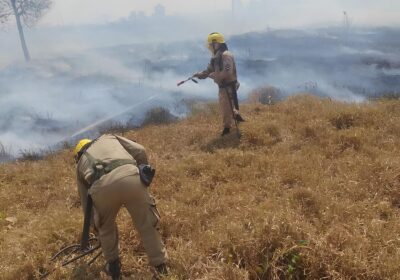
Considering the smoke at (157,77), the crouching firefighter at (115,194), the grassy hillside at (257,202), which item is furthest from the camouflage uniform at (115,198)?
the smoke at (157,77)

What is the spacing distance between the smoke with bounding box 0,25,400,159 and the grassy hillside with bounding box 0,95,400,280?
17.1ft

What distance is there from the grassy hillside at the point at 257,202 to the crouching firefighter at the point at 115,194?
27 cm

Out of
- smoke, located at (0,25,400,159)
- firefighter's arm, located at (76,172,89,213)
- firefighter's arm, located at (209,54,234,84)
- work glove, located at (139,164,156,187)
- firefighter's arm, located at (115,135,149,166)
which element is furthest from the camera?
smoke, located at (0,25,400,159)

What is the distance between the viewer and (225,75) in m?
7.50

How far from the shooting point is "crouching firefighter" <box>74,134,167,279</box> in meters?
3.29

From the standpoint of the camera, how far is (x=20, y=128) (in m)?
13.1

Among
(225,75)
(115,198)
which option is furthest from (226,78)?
(115,198)

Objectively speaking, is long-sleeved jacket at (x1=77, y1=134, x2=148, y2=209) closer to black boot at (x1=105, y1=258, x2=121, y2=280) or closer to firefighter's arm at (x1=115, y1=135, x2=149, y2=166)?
firefighter's arm at (x1=115, y1=135, x2=149, y2=166)

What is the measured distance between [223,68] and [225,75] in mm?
135

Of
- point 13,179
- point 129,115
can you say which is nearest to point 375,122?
point 13,179

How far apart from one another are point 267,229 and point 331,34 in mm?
38126

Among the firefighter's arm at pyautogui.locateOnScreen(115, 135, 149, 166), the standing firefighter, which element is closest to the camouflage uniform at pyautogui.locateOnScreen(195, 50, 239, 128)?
the standing firefighter

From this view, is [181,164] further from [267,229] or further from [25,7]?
[25,7]

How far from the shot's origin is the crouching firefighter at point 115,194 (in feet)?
10.8
